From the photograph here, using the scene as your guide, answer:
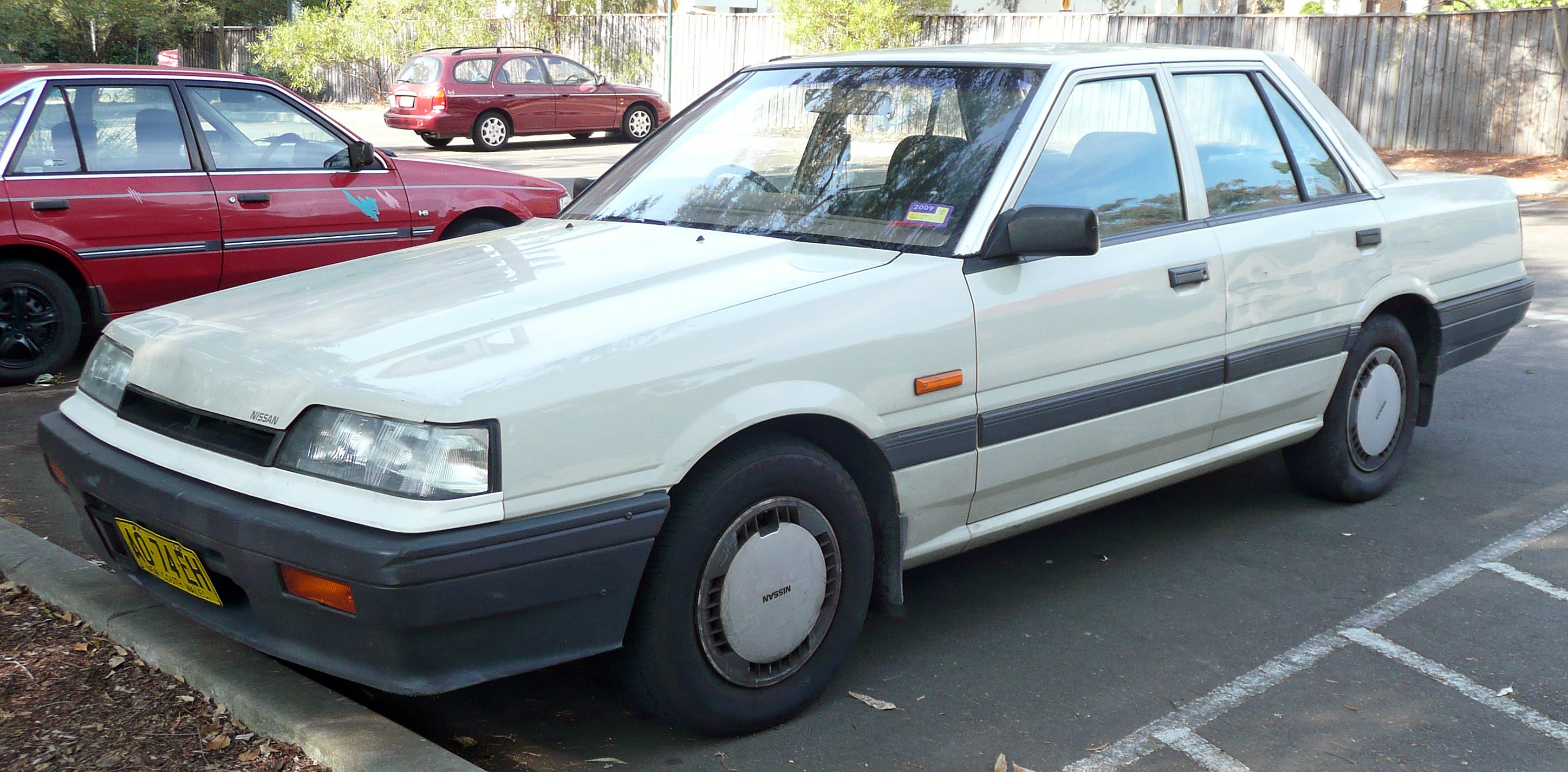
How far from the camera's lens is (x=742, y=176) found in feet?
13.3

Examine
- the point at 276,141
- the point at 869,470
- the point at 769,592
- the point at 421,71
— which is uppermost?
the point at 421,71

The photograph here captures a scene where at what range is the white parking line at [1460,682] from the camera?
3.26 metres

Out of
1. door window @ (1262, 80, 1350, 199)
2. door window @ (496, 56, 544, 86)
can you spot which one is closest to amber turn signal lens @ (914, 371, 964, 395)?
door window @ (1262, 80, 1350, 199)

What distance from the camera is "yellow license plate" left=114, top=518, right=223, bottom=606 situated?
2.89 m

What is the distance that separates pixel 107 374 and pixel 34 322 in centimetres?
378

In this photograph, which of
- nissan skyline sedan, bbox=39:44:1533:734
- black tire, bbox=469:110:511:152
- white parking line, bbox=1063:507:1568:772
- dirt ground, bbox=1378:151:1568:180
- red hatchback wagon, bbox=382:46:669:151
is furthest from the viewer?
black tire, bbox=469:110:511:152

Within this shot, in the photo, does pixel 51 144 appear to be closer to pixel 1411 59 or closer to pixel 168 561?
pixel 168 561

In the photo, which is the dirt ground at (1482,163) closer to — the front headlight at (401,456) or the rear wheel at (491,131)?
the rear wheel at (491,131)

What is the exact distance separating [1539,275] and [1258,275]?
271 inches

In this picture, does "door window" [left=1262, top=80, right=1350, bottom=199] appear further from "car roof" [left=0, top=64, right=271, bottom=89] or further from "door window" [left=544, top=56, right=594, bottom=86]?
"door window" [left=544, top=56, right=594, bottom=86]

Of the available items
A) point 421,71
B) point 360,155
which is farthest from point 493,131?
point 360,155

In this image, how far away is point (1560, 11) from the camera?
17.3 m

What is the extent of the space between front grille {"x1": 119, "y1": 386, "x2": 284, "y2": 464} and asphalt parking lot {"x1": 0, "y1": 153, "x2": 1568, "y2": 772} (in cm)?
67

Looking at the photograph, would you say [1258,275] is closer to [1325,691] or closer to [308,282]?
[1325,691]
